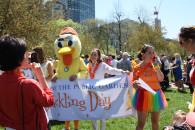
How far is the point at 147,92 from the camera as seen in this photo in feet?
24.5

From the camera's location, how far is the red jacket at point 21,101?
3838 mm

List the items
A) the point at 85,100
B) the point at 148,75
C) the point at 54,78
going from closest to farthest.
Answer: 1. the point at 148,75
2. the point at 85,100
3. the point at 54,78

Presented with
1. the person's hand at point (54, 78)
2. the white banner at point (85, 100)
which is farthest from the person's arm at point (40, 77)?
the person's hand at point (54, 78)

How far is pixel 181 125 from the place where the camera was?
448 centimetres

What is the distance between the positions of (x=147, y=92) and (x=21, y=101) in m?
3.94

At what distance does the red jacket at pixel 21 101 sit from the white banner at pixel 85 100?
393cm

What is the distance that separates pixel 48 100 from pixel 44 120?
0.22 metres

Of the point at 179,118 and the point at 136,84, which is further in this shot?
the point at 136,84

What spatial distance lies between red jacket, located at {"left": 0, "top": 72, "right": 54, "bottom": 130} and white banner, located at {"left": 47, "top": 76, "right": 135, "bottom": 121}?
3928 millimetres

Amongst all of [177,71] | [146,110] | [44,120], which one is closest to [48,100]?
[44,120]

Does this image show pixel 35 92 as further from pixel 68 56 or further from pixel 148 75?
pixel 68 56

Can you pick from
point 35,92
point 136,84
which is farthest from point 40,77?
point 136,84

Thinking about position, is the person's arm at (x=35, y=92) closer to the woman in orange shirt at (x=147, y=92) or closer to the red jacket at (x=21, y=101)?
the red jacket at (x=21, y=101)

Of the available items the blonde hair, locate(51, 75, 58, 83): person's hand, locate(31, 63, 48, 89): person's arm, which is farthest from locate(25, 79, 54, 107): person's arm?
locate(51, 75, 58, 83): person's hand
